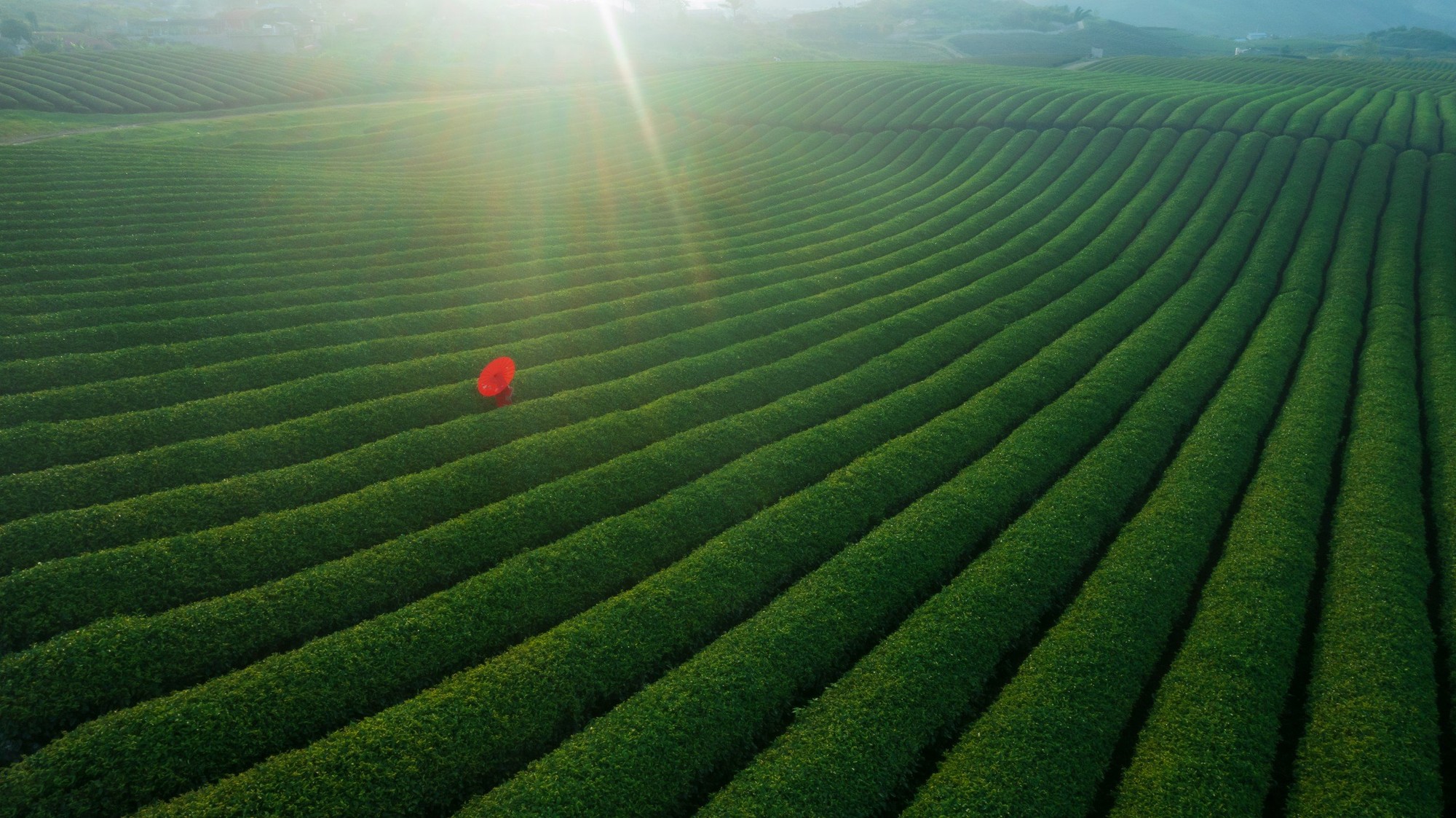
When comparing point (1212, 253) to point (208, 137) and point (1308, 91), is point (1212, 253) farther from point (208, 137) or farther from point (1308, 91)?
point (208, 137)

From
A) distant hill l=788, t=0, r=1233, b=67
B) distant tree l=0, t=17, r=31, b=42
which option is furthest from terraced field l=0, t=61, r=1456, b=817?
distant hill l=788, t=0, r=1233, b=67

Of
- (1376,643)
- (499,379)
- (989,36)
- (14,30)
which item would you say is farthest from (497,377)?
(989,36)

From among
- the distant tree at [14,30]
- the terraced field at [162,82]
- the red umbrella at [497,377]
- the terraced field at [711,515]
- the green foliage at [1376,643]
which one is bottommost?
the green foliage at [1376,643]

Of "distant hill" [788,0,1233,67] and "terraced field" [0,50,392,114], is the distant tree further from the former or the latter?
"distant hill" [788,0,1233,67]

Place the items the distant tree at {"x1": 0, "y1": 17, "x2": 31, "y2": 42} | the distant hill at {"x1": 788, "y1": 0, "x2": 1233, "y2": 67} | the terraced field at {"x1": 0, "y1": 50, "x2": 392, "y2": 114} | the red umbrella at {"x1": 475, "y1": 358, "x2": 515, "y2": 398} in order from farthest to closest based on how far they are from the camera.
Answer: the distant hill at {"x1": 788, "y1": 0, "x2": 1233, "y2": 67} → the distant tree at {"x1": 0, "y1": 17, "x2": 31, "y2": 42} → the terraced field at {"x1": 0, "y1": 50, "x2": 392, "y2": 114} → the red umbrella at {"x1": 475, "y1": 358, "x2": 515, "y2": 398}

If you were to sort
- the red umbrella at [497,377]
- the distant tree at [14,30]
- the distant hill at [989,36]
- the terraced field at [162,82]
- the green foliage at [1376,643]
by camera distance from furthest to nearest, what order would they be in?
1. the distant hill at [989,36]
2. the distant tree at [14,30]
3. the terraced field at [162,82]
4. the red umbrella at [497,377]
5. the green foliage at [1376,643]

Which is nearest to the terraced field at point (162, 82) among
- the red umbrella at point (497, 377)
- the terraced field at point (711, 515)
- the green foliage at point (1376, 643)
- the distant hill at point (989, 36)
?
the terraced field at point (711, 515)

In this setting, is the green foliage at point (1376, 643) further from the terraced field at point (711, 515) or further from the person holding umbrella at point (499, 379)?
the person holding umbrella at point (499, 379)

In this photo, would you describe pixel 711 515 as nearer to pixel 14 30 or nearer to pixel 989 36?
pixel 14 30
